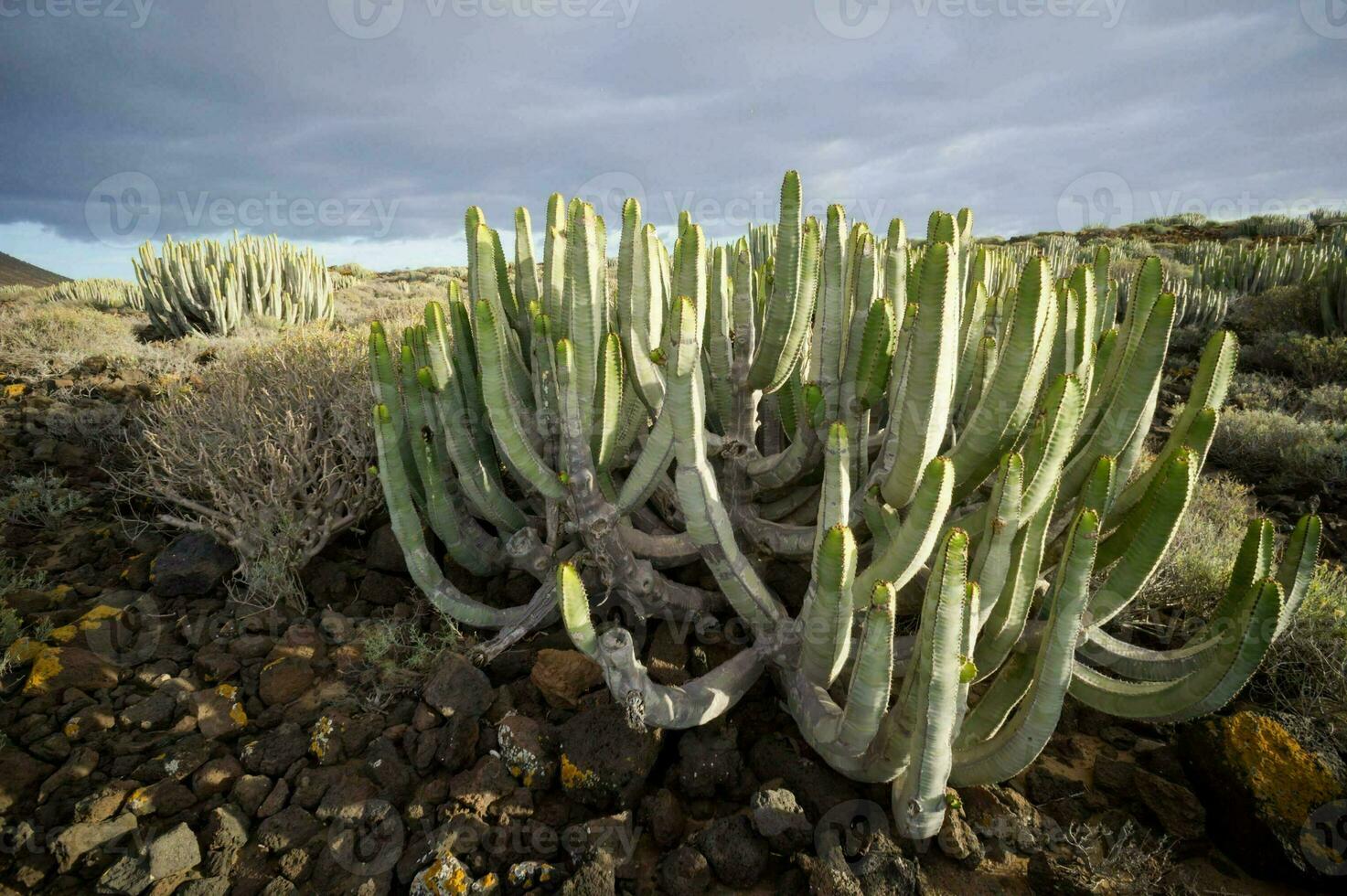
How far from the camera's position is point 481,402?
2926 millimetres

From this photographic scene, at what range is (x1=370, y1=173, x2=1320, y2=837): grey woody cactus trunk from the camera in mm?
1888

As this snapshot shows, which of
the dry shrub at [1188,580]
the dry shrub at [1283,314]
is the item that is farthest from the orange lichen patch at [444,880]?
the dry shrub at [1283,314]

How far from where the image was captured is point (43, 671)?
107 inches

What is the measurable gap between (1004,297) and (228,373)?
456 cm

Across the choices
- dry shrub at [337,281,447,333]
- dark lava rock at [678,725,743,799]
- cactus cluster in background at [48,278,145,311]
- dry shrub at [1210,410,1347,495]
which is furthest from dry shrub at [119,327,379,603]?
cactus cluster in background at [48,278,145,311]

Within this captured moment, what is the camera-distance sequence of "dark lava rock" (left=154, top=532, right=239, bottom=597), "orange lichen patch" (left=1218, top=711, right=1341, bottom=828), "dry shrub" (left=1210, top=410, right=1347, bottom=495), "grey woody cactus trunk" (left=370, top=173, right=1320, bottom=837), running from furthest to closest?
1. "dry shrub" (left=1210, top=410, right=1347, bottom=495)
2. "dark lava rock" (left=154, top=532, right=239, bottom=597)
3. "orange lichen patch" (left=1218, top=711, right=1341, bottom=828)
4. "grey woody cactus trunk" (left=370, top=173, right=1320, bottom=837)

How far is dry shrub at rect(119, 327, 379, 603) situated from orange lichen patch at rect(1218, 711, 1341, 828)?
3693 millimetres

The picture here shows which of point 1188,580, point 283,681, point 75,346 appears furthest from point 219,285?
point 1188,580

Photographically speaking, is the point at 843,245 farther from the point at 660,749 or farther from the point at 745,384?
the point at 660,749

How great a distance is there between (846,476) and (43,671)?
3222 mm

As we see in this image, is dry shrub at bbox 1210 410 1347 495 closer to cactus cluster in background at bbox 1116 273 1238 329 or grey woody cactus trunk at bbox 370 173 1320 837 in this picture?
grey woody cactus trunk at bbox 370 173 1320 837

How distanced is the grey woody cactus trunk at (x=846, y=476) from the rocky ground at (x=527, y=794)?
0.62 ft

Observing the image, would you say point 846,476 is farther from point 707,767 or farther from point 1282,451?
point 1282,451

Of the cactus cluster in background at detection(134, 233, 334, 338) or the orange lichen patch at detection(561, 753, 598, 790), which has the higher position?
the cactus cluster in background at detection(134, 233, 334, 338)
